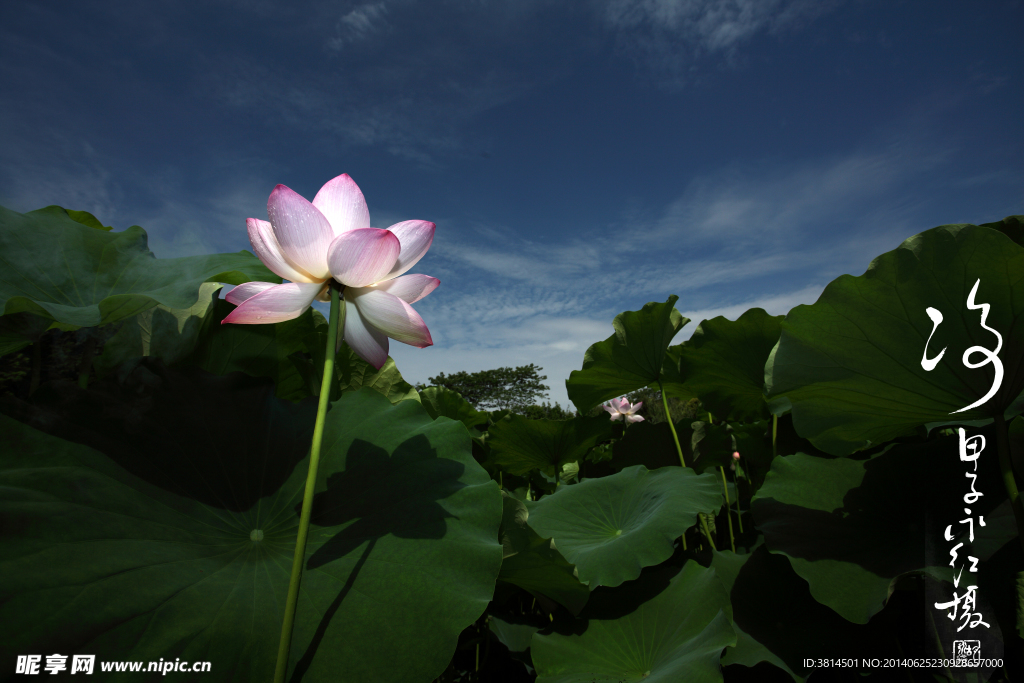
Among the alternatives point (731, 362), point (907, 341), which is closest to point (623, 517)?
point (731, 362)

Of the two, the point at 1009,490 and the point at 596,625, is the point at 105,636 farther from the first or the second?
the point at 1009,490

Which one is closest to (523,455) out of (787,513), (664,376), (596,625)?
(664,376)

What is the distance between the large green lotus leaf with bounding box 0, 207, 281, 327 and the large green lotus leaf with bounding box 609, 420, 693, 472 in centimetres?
164

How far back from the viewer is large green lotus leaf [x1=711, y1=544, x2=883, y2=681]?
39.1 inches

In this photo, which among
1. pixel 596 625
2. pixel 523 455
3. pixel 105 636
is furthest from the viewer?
pixel 523 455

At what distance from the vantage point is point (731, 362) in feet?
5.52

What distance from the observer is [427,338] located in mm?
547

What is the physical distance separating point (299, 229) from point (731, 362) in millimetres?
1574

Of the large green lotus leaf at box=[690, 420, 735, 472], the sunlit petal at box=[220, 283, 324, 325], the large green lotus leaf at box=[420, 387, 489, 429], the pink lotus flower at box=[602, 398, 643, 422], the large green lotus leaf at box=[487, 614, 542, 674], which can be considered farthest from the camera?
the pink lotus flower at box=[602, 398, 643, 422]

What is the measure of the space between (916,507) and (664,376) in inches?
38.1

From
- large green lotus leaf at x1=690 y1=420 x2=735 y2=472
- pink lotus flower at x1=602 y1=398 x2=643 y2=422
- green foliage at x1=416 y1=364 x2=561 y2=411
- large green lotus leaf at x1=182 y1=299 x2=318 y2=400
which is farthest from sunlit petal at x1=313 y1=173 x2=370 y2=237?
green foliage at x1=416 y1=364 x2=561 y2=411

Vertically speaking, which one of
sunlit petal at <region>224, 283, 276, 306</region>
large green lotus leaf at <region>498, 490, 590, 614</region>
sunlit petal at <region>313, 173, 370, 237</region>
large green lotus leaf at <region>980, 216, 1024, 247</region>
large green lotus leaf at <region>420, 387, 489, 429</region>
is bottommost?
large green lotus leaf at <region>498, 490, 590, 614</region>

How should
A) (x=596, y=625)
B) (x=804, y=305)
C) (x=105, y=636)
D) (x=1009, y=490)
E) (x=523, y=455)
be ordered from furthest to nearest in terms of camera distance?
(x=523, y=455)
(x=596, y=625)
(x=804, y=305)
(x=1009, y=490)
(x=105, y=636)

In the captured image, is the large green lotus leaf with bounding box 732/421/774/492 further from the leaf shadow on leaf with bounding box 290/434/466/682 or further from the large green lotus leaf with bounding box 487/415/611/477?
the leaf shadow on leaf with bounding box 290/434/466/682
